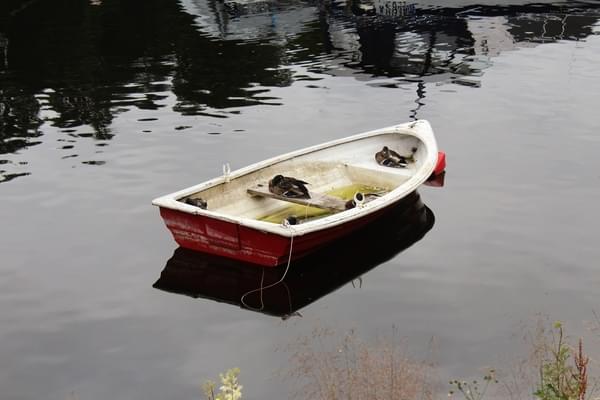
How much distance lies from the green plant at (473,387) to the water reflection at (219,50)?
472 inches

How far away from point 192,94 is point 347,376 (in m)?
16.1

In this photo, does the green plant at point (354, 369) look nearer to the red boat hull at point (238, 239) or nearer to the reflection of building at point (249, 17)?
the red boat hull at point (238, 239)

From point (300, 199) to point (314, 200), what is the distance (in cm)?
26

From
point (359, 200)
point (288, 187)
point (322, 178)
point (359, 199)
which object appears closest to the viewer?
point (359, 200)

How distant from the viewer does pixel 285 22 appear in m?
35.7

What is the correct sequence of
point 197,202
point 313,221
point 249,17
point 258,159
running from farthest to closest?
1. point 249,17
2. point 258,159
3. point 197,202
4. point 313,221

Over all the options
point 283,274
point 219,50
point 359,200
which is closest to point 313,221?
point 283,274

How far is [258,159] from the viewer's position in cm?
1823

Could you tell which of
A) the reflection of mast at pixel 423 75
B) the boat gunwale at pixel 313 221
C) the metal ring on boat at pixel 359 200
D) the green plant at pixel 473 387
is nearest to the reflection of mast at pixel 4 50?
the reflection of mast at pixel 423 75

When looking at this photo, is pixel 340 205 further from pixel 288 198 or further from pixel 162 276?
pixel 162 276

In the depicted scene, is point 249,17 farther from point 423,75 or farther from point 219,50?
point 423,75

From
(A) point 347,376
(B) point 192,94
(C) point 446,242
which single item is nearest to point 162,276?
(A) point 347,376

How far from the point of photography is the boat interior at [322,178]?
1377cm

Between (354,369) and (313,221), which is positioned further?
(313,221)
